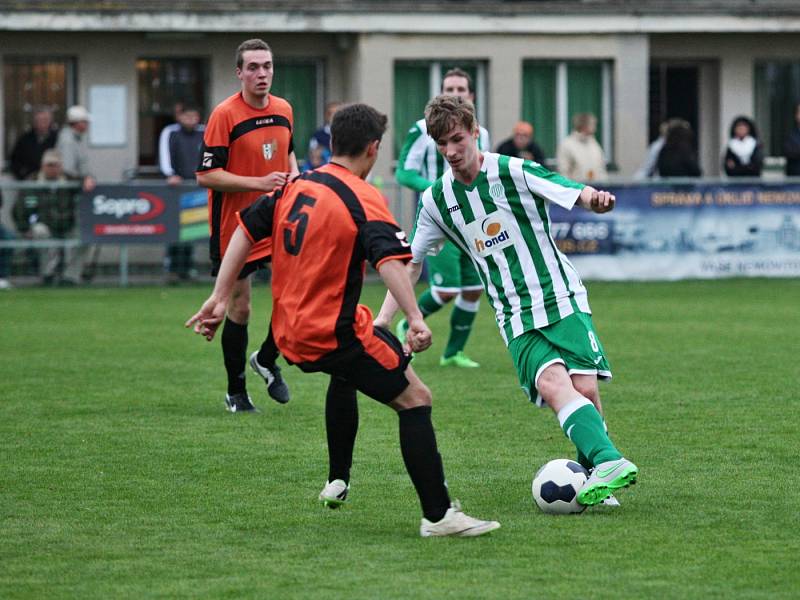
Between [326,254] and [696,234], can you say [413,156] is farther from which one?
[696,234]

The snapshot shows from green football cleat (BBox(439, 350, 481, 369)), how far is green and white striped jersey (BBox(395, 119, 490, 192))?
4.49ft

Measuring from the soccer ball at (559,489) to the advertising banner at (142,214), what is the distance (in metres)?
13.6

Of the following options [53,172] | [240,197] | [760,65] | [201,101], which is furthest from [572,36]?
[240,197]

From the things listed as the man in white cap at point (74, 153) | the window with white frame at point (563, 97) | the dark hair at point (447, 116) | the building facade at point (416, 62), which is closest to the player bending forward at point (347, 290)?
the dark hair at point (447, 116)

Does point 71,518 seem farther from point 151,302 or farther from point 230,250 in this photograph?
point 151,302

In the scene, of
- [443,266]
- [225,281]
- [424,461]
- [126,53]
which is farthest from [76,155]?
[424,461]

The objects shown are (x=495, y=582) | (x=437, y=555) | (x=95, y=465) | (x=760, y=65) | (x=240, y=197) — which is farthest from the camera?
(x=760, y=65)

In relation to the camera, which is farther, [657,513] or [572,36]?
[572,36]

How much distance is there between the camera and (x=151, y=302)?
18.1 m

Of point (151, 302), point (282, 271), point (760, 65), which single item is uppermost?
point (760, 65)

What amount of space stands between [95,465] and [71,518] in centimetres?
131

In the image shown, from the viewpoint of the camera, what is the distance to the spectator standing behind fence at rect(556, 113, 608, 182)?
2142 centimetres

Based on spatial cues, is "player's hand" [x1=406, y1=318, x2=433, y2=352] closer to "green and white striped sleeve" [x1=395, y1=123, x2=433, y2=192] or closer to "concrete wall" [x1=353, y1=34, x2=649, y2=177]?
"green and white striped sleeve" [x1=395, y1=123, x2=433, y2=192]

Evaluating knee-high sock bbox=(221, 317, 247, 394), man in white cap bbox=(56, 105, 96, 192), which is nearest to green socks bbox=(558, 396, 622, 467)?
knee-high sock bbox=(221, 317, 247, 394)
